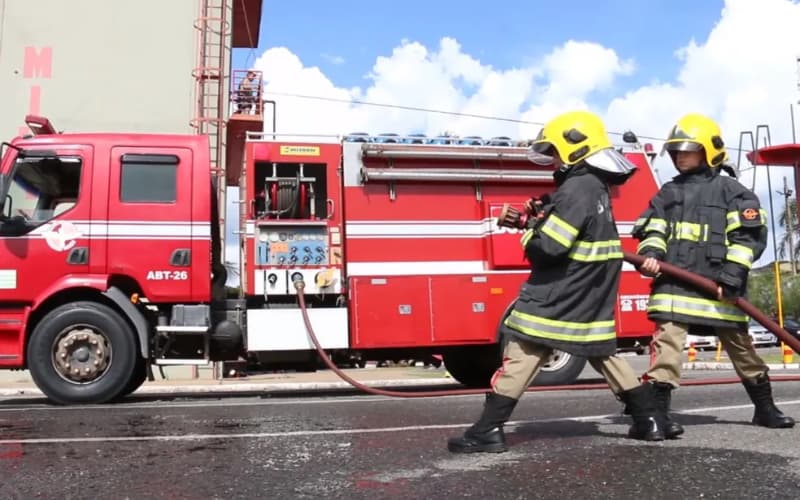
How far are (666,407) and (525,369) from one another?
36.3 inches

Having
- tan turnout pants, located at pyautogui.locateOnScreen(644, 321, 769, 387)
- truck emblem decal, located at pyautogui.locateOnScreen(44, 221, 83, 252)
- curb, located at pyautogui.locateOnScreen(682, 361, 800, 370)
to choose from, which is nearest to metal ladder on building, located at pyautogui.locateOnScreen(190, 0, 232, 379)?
truck emblem decal, located at pyautogui.locateOnScreen(44, 221, 83, 252)

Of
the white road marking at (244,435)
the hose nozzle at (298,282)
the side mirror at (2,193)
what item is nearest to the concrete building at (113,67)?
the hose nozzle at (298,282)

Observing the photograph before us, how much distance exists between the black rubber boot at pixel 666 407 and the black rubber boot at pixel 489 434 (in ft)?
2.92

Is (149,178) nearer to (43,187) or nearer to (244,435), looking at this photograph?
(43,187)

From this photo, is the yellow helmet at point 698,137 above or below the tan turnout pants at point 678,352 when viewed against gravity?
above

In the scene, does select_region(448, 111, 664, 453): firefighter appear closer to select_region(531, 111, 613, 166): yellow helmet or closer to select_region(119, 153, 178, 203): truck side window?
select_region(531, 111, 613, 166): yellow helmet

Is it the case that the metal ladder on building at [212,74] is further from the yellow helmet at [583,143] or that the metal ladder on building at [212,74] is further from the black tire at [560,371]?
the yellow helmet at [583,143]

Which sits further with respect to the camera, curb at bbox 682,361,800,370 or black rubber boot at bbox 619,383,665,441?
curb at bbox 682,361,800,370

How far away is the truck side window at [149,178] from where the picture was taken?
25.3ft

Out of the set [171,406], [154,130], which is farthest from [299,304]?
[154,130]

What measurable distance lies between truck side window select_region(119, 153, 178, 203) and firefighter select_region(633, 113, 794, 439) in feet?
16.1

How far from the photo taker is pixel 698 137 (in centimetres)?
451

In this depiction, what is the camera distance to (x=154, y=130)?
53.2ft

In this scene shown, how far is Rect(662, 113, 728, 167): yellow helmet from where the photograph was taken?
14.8 ft
